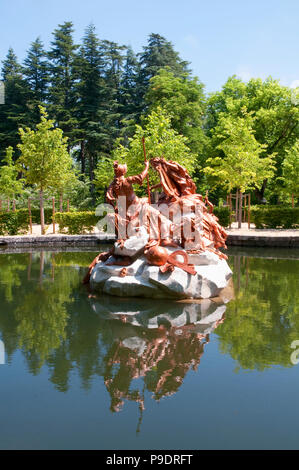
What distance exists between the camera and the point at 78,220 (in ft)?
71.1

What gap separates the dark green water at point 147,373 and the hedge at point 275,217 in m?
14.8

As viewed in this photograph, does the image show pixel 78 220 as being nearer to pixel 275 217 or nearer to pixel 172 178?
pixel 275 217

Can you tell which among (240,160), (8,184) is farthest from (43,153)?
(8,184)

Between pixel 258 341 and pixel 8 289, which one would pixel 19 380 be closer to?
pixel 258 341

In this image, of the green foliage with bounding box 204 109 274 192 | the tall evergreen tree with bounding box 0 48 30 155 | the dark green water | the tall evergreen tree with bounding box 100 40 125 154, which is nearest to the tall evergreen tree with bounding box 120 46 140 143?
the tall evergreen tree with bounding box 100 40 125 154

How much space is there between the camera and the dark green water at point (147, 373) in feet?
13.4

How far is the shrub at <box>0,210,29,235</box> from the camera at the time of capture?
21.4 metres

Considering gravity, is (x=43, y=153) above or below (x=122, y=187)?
above

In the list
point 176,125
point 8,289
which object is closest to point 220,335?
point 8,289

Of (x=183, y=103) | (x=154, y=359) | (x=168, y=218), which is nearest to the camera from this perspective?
(x=154, y=359)

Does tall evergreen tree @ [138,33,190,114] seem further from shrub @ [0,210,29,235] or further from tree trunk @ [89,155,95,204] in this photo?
shrub @ [0,210,29,235]

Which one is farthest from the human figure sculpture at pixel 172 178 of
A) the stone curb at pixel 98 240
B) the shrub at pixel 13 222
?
the shrub at pixel 13 222

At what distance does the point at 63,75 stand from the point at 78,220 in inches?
1003

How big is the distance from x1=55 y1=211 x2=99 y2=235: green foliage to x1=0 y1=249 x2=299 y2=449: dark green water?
12.1 m
